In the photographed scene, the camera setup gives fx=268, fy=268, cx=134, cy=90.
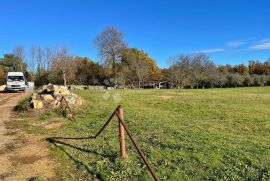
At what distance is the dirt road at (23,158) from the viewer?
569cm

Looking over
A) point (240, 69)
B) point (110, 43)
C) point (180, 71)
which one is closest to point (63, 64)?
point (110, 43)

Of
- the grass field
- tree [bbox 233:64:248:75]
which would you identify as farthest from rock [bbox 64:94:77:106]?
tree [bbox 233:64:248:75]

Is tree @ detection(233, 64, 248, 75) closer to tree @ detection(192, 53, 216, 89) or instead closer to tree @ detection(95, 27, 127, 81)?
tree @ detection(192, 53, 216, 89)

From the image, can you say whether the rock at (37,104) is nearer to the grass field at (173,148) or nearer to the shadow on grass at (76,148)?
the grass field at (173,148)

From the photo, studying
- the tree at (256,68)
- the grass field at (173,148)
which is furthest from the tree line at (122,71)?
the grass field at (173,148)

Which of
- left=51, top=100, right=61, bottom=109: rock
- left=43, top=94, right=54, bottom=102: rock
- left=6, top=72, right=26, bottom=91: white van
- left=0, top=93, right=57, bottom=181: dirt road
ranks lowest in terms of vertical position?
left=0, top=93, right=57, bottom=181: dirt road

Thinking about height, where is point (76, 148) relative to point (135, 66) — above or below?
below

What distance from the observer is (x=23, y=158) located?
21.9 ft

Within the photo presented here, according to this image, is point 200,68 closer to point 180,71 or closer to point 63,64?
point 180,71

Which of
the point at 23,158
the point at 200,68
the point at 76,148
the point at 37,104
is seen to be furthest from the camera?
the point at 200,68

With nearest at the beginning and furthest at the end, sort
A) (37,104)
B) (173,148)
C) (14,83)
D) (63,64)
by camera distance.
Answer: (173,148)
(37,104)
(14,83)
(63,64)

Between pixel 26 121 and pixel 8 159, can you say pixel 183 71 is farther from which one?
pixel 8 159

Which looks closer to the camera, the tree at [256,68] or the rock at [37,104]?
the rock at [37,104]

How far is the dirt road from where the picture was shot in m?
5.69
